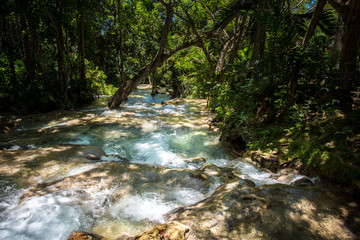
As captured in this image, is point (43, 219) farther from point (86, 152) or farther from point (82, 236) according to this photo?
point (86, 152)

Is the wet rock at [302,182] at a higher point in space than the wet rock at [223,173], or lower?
higher

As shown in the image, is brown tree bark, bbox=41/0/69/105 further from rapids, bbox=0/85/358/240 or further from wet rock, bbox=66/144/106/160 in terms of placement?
wet rock, bbox=66/144/106/160

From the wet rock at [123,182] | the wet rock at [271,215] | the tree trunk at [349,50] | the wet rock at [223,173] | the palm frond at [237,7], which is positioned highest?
the palm frond at [237,7]

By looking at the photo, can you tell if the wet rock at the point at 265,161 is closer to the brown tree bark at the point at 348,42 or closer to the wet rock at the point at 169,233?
the brown tree bark at the point at 348,42

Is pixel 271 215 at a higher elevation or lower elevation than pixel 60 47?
lower

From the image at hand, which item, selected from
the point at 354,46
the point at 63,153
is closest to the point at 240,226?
the point at 63,153

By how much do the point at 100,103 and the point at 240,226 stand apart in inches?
403

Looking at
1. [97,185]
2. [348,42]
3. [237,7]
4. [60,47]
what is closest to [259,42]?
[237,7]

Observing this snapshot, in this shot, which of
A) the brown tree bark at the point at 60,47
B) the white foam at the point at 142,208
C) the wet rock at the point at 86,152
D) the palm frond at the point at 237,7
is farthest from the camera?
the brown tree bark at the point at 60,47

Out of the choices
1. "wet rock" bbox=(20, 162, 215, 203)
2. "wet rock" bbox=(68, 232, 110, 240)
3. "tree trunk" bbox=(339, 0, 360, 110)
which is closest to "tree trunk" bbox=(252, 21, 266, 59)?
"tree trunk" bbox=(339, 0, 360, 110)

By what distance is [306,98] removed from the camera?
13.0 ft

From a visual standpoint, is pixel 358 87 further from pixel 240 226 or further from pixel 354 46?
pixel 240 226

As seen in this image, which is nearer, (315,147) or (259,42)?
(315,147)

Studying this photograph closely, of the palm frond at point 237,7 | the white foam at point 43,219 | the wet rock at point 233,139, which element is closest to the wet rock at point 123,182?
the white foam at point 43,219
